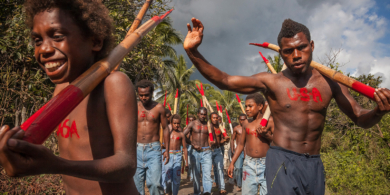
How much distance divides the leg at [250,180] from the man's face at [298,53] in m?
2.94

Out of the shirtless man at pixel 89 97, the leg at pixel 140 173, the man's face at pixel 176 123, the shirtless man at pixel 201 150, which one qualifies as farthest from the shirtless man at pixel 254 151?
the shirtless man at pixel 89 97

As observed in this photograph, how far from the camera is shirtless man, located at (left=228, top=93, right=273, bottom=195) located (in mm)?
5253

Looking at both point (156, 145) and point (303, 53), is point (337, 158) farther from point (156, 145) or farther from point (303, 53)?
point (303, 53)

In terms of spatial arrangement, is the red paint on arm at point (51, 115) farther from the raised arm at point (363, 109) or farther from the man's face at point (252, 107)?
the man's face at point (252, 107)

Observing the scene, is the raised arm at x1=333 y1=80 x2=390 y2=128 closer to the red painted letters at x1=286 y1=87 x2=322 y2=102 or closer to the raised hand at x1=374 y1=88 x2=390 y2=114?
the raised hand at x1=374 y1=88 x2=390 y2=114

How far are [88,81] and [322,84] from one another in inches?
98.1

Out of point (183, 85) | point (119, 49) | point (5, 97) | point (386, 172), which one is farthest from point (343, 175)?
point (183, 85)

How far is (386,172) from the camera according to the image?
22.3 feet

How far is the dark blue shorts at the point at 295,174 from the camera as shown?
2.71m

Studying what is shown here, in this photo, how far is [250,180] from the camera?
17.3 feet

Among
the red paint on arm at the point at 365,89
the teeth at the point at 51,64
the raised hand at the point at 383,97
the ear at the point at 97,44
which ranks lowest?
the raised hand at the point at 383,97

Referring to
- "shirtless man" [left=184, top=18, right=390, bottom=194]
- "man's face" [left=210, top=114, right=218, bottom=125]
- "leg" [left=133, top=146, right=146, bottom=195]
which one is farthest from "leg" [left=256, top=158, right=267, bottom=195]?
"man's face" [left=210, top=114, right=218, bottom=125]

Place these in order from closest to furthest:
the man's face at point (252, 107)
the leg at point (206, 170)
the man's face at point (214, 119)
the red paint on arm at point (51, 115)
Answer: the red paint on arm at point (51, 115), the man's face at point (252, 107), the leg at point (206, 170), the man's face at point (214, 119)

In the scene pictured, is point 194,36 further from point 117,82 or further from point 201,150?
point 201,150
